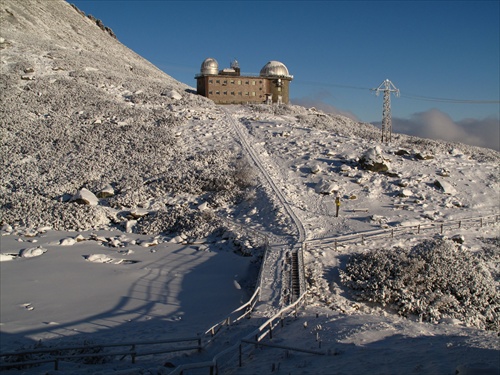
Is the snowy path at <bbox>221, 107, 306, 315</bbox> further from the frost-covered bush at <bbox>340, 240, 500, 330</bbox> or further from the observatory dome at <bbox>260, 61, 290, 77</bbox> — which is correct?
the observatory dome at <bbox>260, 61, 290, 77</bbox>

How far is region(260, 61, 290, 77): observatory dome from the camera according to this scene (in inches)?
2584

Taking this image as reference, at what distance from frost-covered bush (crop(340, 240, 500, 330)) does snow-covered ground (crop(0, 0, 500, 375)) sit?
2.01 feet

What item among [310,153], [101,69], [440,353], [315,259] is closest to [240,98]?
[101,69]

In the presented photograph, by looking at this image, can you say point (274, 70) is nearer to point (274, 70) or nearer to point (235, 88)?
point (274, 70)

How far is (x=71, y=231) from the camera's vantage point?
83.3ft

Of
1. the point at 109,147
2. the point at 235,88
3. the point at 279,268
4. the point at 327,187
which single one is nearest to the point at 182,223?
→ the point at 279,268

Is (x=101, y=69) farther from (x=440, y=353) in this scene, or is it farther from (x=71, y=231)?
(x=440, y=353)

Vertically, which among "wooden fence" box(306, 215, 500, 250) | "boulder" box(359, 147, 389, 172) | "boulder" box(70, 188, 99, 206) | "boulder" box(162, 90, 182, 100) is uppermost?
"boulder" box(162, 90, 182, 100)

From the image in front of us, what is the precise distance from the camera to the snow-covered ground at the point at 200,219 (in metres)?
12.3

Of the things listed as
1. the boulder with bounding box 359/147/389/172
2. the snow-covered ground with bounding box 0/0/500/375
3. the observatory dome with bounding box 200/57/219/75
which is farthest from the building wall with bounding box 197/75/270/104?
the boulder with bounding box 359/147/389/172

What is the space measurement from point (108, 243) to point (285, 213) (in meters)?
11.4

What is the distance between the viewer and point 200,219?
26.5 m

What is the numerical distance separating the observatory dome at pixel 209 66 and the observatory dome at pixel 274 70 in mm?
7740

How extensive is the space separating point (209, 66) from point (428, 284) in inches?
2191
